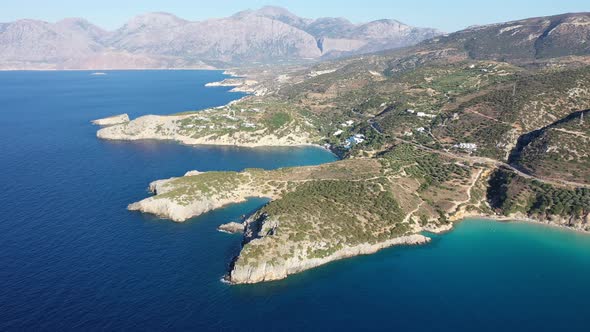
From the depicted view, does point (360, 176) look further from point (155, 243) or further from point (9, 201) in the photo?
point (9, 201)

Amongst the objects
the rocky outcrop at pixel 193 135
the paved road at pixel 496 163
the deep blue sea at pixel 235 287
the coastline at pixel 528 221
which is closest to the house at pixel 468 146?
the paved road at pixel 496 163

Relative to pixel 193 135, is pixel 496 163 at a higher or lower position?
higher

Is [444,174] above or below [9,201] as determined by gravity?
above

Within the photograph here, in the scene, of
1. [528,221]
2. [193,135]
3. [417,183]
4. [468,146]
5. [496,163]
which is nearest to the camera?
[528,221]

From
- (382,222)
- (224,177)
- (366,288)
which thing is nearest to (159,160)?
(224,177)

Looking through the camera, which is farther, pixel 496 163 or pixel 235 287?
pixel 496 163

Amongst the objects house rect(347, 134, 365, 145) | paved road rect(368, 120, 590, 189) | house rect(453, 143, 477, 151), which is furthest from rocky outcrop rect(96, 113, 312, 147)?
house rect(453, 143, 477, 151)

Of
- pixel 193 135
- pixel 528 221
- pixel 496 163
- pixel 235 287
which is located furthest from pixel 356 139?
pixel 235 287

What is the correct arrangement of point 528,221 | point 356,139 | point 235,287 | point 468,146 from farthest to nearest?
point 356,139 → point 468,146 → point 528,221 → point 235,287

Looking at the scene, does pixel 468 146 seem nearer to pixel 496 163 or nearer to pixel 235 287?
pixel 496 163
